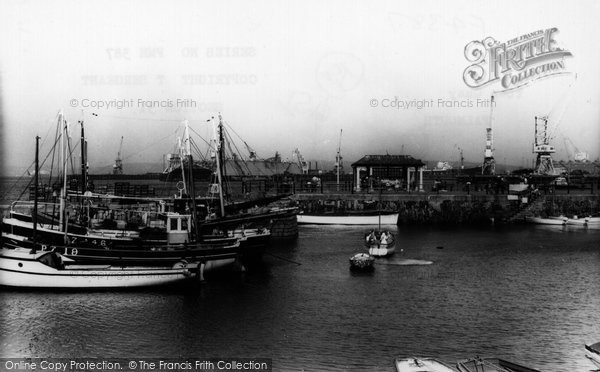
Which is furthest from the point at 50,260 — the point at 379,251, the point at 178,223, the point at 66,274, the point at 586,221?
the point at 586,221

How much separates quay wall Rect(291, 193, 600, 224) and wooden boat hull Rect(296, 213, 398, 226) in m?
3.58

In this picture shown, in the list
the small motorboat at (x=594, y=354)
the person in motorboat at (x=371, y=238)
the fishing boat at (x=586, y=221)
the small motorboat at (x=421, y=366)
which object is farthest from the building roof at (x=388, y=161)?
the small motorboat at (x=421, y=366)

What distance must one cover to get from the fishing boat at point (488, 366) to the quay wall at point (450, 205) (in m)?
51.6

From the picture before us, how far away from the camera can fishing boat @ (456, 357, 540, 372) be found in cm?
1575

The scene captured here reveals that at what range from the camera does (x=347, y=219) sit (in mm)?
63219

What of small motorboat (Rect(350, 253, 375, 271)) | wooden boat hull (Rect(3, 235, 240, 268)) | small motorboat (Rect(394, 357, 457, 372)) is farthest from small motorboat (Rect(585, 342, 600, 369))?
wooden boat hull (Rect(3, 235, 240, 268))

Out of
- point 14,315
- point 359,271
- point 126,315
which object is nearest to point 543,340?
point 359,271

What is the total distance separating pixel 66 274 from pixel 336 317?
45.0ft

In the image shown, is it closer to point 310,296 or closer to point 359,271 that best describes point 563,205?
point 359,271

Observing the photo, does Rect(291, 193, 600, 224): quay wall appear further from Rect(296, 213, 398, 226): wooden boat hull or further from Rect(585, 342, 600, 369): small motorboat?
Rect(585, 342, 600, 369): small motorboat

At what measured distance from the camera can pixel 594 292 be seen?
28.7 m

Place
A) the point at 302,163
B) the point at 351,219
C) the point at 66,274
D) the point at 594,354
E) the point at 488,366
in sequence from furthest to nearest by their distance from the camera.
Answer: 1. the point at 302,163
2. the point at 351,219
3. the point at 66,274
4. the point at 594,354
5. the point at 488,366

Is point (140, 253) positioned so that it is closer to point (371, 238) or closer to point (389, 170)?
point (371, 238)

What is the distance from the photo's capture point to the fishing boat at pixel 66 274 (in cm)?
2680
